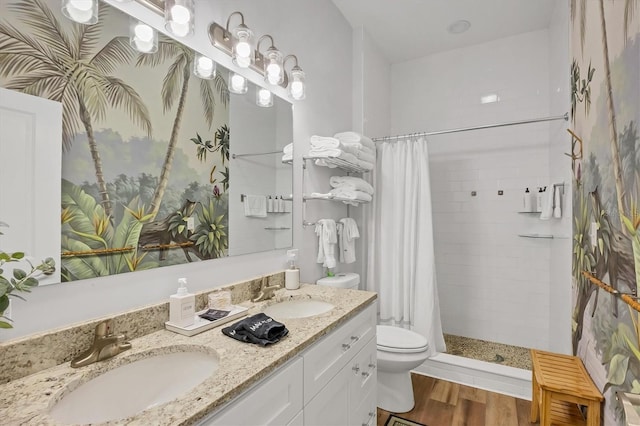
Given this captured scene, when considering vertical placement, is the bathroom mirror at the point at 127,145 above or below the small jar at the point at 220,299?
above

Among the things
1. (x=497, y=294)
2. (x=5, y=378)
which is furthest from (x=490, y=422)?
(x=5, y=378)

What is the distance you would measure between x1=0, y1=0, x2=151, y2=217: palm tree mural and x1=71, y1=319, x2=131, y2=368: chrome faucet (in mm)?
365

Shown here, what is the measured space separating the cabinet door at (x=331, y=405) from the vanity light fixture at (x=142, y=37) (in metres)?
1.37

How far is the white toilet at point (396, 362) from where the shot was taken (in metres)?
1.92

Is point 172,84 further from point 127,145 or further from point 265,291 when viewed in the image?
point 265,291

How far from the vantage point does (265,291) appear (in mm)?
1517

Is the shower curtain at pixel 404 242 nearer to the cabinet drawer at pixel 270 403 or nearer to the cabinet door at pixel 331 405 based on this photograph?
the cabinet door at pixel 331 405

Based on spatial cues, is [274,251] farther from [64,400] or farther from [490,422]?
[490,422]

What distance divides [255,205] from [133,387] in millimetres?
952

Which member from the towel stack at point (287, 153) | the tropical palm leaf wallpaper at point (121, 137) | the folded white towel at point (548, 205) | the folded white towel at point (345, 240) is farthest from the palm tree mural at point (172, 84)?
the folded white towel at point (548, 205)

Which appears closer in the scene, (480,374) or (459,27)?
(480,374)

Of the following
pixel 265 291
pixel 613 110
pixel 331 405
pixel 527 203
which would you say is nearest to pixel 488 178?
pixel 527 203

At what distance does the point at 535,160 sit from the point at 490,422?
6.96 feet

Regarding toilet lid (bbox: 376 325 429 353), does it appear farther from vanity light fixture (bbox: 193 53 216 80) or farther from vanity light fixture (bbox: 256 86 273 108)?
vanity light fixture (bbox: 193 53 216 80)
